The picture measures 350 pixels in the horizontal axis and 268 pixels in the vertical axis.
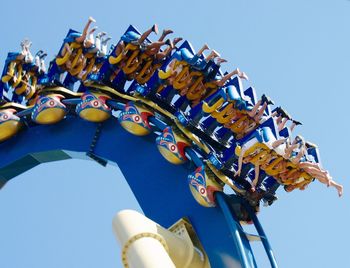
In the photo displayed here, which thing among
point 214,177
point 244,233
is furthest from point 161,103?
point 244,233

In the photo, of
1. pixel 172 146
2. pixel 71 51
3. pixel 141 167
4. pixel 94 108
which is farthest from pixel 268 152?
pixel 71 51

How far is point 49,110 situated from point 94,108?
717 mm

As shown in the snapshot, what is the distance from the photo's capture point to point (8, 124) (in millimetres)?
9695

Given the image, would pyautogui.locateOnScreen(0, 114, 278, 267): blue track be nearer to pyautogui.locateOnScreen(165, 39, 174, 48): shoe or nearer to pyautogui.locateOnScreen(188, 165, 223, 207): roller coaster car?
pyautogui.locateOnScreen(188, 165, 223, 207): roller coaster car

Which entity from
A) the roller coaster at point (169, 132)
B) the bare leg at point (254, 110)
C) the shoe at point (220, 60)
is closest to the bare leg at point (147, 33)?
the roller coaster at point (169, 132)

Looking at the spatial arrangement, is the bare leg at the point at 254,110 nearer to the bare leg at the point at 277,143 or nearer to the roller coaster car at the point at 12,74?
the bare leg at the point at 277,143

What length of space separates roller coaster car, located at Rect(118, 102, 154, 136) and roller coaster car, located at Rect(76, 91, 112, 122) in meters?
0.39

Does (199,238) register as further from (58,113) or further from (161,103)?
(58,113)

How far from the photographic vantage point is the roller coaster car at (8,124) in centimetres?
970

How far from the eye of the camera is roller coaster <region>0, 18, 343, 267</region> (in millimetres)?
7371

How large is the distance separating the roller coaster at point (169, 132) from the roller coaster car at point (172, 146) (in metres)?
0.01

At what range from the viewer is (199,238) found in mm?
7500

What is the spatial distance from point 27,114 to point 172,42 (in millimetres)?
2071

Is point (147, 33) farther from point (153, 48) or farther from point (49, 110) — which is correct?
point (49, 110)
